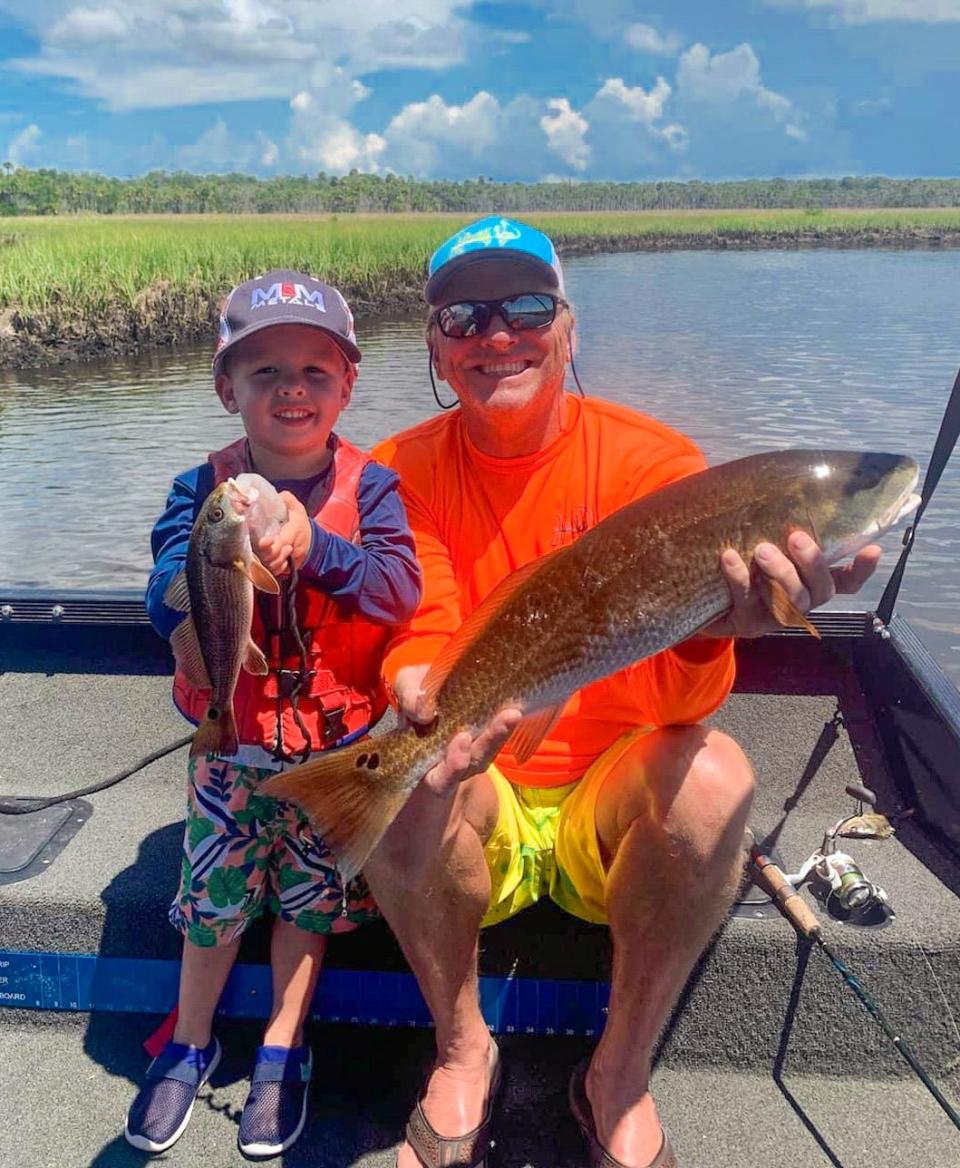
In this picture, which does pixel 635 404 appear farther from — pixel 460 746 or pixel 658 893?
pixel 460 746

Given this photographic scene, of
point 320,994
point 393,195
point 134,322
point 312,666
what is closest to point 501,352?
point 312,666

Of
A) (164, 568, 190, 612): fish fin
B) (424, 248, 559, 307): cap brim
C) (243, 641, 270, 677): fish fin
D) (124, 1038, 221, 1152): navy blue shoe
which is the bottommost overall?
(124, 1038, 221, 1152): navy blue shoe

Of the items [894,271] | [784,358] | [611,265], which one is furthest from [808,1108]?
[611,265]

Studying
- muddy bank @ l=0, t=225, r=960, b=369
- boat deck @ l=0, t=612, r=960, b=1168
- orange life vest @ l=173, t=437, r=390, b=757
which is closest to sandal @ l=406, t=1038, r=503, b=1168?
boat deck @ l=0, t=612, r=960, b=1168

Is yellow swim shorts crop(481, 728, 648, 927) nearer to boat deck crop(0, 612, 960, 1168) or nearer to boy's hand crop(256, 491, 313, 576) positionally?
boat deck crop(0, 612, 960, 1168)

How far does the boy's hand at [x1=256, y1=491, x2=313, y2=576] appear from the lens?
2.38 metres

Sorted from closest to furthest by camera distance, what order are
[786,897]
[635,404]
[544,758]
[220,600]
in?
[220,600], [786,897], [544,758], [635,404]

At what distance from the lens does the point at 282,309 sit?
2689 mm

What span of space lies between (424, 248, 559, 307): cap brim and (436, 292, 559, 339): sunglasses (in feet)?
0.11

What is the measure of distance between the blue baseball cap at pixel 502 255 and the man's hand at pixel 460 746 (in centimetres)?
130

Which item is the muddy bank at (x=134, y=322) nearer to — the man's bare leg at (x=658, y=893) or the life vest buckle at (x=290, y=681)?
the life vest buckle at (x=290, y=681)

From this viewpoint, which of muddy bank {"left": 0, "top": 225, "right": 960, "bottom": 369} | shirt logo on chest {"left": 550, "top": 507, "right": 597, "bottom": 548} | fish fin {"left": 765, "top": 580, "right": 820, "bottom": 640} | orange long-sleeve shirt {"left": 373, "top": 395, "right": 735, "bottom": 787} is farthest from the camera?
muddy bank {"left": 0, "top": 225, "right": 960, "bottom": 369}

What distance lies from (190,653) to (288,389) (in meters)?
0.77

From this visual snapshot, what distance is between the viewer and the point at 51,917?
2.93 metres
